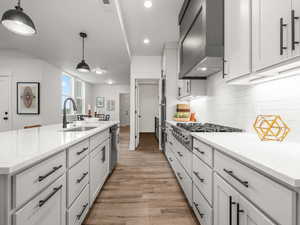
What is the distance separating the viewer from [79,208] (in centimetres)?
149

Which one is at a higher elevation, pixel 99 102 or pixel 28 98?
pixel 99 102

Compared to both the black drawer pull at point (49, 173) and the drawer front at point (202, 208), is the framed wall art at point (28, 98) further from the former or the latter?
the drawer front at point (202, 208)

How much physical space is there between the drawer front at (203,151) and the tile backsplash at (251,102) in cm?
63

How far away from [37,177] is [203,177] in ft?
4.10

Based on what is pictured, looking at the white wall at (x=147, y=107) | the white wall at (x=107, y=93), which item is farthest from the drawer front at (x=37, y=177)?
the white wall at (x=107, y=93)

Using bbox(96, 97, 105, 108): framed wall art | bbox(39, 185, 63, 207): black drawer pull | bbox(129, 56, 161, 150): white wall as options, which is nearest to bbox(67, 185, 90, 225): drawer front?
bbox(39, 185, 63, 207): black drawer pull

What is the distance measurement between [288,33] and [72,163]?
5.61ft

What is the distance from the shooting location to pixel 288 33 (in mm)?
929

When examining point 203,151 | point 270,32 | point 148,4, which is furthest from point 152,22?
point 203,151

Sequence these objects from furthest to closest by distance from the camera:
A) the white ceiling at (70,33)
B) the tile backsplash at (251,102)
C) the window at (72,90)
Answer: the window at (72,90), the white ceiling at (70,33), the tile backsplash at (251,102)

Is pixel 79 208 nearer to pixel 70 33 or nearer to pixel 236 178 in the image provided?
pixel 236 178

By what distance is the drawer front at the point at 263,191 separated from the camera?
614 millimetres

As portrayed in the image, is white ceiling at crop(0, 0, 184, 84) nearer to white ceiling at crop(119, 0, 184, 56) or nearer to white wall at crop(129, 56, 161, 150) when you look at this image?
white ceiling at crop(119, 0, 184, 56)

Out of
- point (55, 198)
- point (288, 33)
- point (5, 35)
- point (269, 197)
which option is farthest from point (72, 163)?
point (5, 35)
